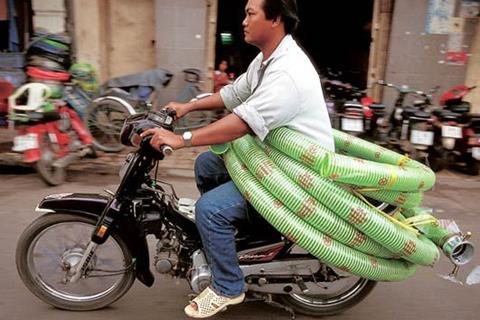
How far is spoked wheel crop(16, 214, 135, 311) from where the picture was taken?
9.32ft

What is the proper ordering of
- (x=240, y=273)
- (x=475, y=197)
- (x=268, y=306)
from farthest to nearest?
(x=475, y=197), (x=268, y=306), (x=240, y=273)

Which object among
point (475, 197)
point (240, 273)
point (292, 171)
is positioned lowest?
point (475, 197)

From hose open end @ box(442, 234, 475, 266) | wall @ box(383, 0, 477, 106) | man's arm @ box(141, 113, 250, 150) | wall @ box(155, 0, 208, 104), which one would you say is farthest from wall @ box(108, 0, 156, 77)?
hose open end @ box(442, 234, 475, 266)

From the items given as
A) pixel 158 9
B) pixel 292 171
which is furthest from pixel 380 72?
pixel 292 171

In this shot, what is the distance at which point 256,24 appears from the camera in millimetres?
2457

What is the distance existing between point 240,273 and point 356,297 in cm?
82

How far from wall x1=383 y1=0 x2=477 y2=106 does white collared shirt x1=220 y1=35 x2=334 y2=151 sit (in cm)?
499

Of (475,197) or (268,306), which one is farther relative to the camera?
(475,197)

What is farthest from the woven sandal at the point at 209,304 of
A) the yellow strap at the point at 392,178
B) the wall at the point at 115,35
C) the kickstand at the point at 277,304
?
the wall at the point at 115,35

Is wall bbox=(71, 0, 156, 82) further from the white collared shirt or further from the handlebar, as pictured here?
the white collared shirt

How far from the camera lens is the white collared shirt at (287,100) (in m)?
2.38

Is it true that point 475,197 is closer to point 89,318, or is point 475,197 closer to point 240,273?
point 240,273

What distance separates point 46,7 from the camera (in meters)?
7.11

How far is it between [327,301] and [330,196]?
927 mm
